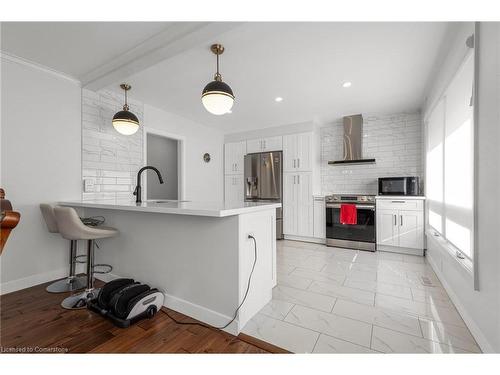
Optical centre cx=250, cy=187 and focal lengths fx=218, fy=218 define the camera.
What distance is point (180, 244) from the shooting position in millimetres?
1778

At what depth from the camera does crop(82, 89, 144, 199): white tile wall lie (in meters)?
2.81

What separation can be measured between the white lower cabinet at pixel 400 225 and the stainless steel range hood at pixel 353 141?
876 mm

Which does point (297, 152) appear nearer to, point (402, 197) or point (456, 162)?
Answer: point (402, 197)

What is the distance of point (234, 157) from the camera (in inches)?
200

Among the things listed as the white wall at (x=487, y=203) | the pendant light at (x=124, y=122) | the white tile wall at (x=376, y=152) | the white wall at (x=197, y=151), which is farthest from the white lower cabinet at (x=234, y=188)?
the white wall at (x=487, y=203)

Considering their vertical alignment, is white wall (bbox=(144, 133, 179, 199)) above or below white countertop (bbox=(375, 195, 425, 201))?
above

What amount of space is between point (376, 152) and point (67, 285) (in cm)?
501

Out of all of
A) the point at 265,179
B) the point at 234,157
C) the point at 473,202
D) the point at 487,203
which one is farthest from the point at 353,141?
the point at 487,203

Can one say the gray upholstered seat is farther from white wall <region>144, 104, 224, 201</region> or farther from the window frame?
the window frame

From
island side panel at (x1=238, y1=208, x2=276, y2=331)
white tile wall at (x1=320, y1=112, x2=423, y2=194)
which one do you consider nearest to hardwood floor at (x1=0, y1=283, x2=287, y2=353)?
island side panel at (x1=238, y1=208, x2=276, y2=331)

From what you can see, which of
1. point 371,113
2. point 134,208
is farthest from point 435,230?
point 134,208

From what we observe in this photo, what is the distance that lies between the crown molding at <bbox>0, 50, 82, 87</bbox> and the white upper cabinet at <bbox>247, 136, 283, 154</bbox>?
3.07m

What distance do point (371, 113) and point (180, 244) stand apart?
3.93 meters
